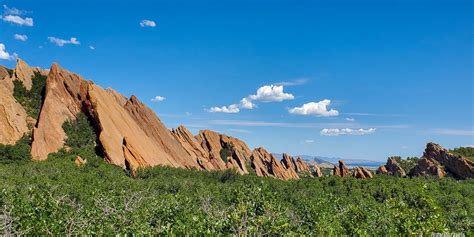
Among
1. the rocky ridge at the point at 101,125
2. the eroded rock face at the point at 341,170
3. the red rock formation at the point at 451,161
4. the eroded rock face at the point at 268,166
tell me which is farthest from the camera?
the eroded rock face at the point at 268,166

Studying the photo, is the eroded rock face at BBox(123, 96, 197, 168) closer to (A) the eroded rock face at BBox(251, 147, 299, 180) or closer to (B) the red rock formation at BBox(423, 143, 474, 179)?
(A) the eroded rock face at BBox(251, 147, 299, 180)

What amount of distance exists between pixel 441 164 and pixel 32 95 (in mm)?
113485

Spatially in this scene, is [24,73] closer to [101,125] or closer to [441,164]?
[101,125]

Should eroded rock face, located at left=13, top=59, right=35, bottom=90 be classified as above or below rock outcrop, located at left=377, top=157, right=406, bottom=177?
above

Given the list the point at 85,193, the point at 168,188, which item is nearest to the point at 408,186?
the point at 168,188

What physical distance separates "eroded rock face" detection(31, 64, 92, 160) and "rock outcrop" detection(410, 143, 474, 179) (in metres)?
96.5

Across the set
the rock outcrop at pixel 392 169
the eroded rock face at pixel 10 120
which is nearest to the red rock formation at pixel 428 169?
the rock outcrop at pixel 392 169

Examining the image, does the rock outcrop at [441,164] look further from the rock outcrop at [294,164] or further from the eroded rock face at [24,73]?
the eroded rock face at [24,73]

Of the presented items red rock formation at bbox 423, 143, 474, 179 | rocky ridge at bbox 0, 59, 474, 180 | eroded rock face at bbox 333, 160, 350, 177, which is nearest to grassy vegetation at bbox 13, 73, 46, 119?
rocky ridge at bbox 0, 59, 474, 180

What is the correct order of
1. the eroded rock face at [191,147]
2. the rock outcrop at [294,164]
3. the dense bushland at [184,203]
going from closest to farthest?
1. the dense bushland at [184,203]
2. the eroded rock face at [191,147]
3. the rock outcrop at [294,164]

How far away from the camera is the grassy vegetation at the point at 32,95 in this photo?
280 ft

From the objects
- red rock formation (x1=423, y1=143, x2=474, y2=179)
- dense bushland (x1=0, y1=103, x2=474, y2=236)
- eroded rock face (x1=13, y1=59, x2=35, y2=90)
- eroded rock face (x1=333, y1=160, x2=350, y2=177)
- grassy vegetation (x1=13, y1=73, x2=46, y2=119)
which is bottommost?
dense bushland (x1=0, y1=103, x2=474, y2=236)

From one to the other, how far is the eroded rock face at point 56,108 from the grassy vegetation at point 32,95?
22.8 feet

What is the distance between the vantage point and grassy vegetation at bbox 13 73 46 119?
8525cm
